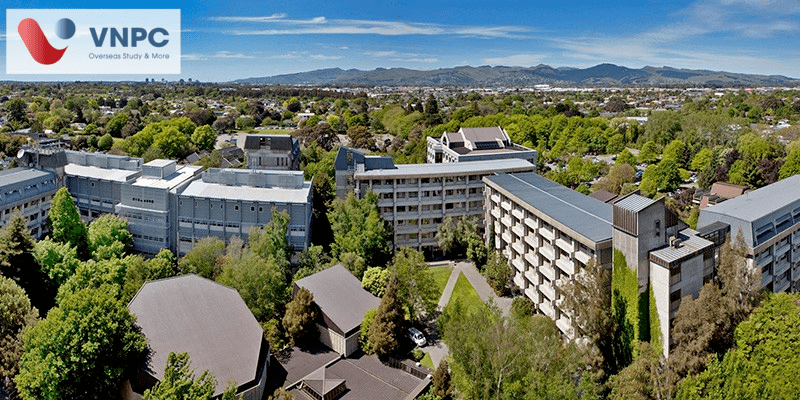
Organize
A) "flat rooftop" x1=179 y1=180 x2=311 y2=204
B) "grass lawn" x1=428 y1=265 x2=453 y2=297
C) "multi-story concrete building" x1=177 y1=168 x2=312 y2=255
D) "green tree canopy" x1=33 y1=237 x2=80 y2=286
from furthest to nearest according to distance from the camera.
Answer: "flat rooftop" x1=179 y1=180 x2=311 y2=204, "grass lawn" x1=428 y1=265 x2=453 y2=297, "multi-story concrete building" x1=177 y1=168 x2=312 y2=255, "green tree canopy" x1=33 y1=237 x2=80 y2=286

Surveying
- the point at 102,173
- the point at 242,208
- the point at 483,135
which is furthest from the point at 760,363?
the point at 102,173

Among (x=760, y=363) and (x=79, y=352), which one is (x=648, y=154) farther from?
(x=79, y=352)

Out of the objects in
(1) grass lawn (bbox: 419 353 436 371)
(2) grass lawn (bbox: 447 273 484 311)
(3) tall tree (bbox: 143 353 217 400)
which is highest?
(3) tall tree (bbox: 143 353 217 400)

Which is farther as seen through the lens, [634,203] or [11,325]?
[11,325]

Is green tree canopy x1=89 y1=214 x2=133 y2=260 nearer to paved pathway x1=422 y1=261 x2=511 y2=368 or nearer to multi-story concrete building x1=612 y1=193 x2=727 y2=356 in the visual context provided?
paved pathway x1=422 y1=261 x2=511 y2=368

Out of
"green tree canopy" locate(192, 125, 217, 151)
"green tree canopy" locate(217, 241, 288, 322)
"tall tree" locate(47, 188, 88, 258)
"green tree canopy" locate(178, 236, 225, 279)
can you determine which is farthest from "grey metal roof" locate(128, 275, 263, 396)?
"green tree canopy" locate(192, 125, 217, 151)

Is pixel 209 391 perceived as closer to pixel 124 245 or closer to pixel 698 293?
pixel 698 293
